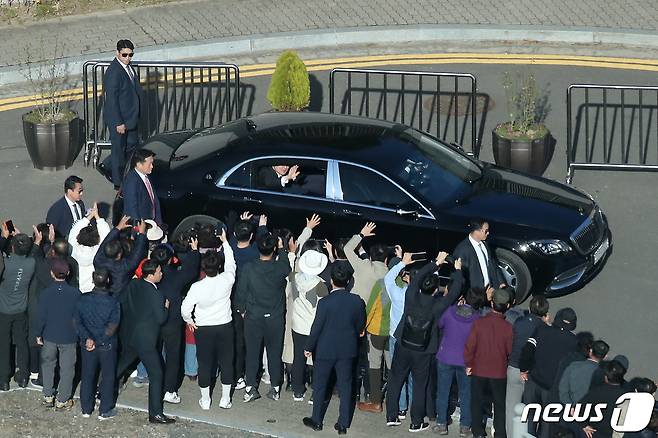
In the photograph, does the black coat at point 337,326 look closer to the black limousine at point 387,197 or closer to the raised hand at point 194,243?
the raised hand at point 194,243

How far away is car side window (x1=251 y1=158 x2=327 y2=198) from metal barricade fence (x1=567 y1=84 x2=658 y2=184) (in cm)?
420

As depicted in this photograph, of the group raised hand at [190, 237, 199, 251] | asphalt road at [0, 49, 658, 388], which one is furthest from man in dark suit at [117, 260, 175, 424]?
asphalt road at [0, 49, 658, 388]

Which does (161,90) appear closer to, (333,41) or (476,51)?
(333,41)

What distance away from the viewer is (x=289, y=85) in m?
19.8

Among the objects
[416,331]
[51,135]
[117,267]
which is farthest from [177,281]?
[51,135]

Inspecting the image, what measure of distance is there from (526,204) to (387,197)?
1529 mm

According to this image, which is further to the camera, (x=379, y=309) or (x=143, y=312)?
(x=379, y=309)

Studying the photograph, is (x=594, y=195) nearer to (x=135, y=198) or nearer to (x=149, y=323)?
(x=135, y=198)

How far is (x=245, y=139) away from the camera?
16719 millimetres

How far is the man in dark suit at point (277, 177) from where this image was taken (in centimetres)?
1644

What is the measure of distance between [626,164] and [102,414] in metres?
8.27

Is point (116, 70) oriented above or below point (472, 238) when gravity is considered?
above

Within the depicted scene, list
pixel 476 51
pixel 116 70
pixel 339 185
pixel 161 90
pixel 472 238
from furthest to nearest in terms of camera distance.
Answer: pixel 476 51, pixel 161 90, pixel 116 70, pixel 339 185, pixel 472 238

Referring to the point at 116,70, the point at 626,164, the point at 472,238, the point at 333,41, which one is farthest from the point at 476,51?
the point at 472,238
